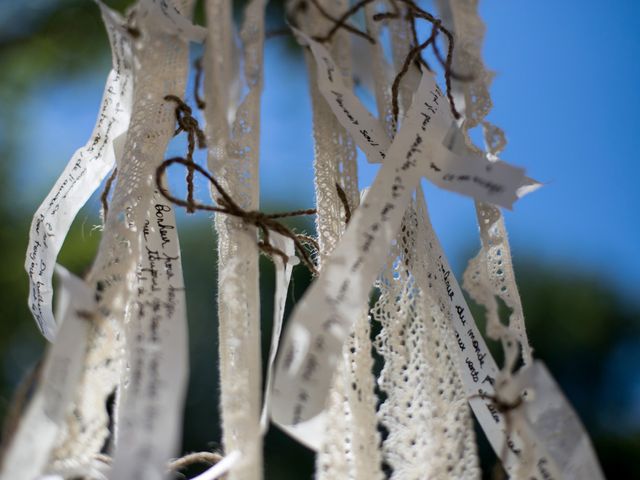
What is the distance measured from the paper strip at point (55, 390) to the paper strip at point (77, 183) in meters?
0.08

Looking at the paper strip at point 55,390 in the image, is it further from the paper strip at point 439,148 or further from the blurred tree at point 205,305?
the blurred tree at point 205,305

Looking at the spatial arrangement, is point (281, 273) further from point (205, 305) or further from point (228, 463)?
point (205, 305)

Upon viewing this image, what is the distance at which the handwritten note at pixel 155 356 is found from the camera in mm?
269

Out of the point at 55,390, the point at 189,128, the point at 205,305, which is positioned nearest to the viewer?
the point at 55,390

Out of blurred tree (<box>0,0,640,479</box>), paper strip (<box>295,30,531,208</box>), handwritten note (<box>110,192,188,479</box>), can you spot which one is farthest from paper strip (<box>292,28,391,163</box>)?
blurred tree (<box>0,0,640,479</box>)

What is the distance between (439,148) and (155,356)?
171mm

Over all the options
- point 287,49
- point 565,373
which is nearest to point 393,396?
point 287,49

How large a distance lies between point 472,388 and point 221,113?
0.65 feet

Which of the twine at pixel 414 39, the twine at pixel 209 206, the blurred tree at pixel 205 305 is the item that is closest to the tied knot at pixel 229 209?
the twine at pixel 209 206

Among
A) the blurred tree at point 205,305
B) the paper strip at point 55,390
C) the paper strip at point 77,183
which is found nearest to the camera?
the paper strip at point 55,390

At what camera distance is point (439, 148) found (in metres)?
0.34

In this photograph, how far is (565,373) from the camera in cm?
264

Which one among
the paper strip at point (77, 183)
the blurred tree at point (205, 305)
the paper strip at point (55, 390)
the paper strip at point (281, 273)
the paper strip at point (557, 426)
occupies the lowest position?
the paper strip at point (557, 426)

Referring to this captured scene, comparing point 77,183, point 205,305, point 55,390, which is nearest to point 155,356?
point 55,390
